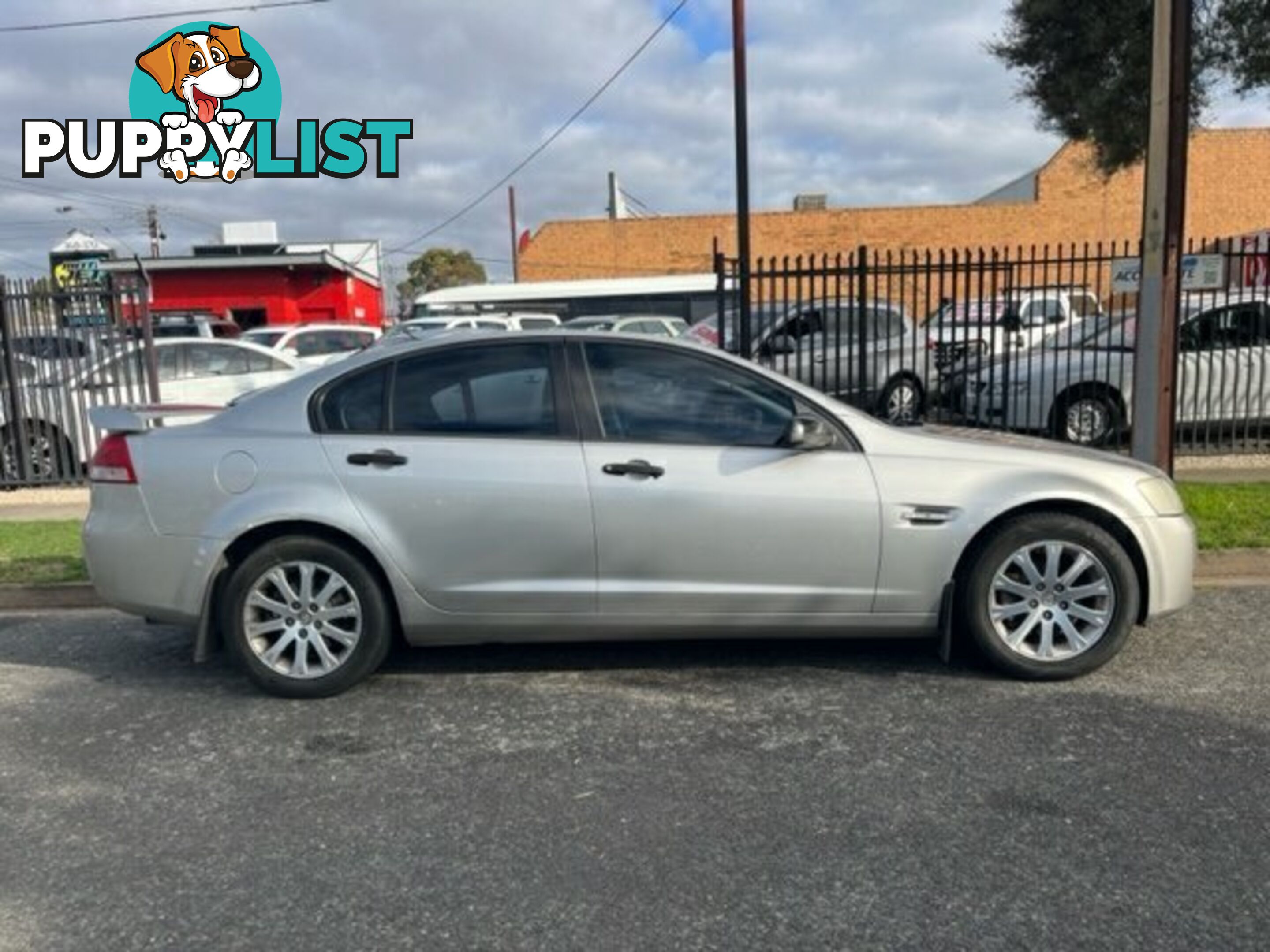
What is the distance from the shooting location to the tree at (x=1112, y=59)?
33.0ft

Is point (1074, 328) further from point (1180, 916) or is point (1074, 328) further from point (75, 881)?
point (75, 881)

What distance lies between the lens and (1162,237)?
690cm

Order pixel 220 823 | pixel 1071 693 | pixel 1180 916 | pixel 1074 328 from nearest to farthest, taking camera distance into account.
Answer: pixel 1180 916, pixel 220 823, pixel 1071 693, pixel 1074 328

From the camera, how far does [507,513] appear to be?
14.3ft

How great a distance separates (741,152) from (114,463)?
8.12 meters

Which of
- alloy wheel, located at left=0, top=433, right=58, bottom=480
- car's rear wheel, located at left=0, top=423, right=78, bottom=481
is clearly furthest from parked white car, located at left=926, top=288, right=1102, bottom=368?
alloy wheel, located at left=0, top=433, right=58, bottom=480

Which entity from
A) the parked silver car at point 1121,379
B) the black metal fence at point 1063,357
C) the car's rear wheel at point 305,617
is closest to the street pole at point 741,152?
the black metal fence at point 1063,357

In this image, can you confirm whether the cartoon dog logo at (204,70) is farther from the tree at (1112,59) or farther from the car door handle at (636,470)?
the car door handle at (636,470)

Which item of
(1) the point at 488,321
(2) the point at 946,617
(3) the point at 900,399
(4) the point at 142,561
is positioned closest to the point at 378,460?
(4) the point at 142,561

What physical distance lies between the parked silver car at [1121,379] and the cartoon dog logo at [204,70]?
12.0 meters

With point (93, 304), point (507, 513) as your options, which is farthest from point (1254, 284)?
point (93, 304)

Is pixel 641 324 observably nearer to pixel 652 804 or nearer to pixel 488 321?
pixel 488 321

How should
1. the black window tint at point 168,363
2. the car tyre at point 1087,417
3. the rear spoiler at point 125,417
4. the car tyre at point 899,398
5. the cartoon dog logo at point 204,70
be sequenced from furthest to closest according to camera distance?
the cartoon dog logo at point 204,70 < the car tyre at point 899,398 < the black window tint at point 168,363 < the car tyre at point 1087,417 < the rear spoiler at point 125,417

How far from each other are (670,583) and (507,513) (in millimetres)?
750
